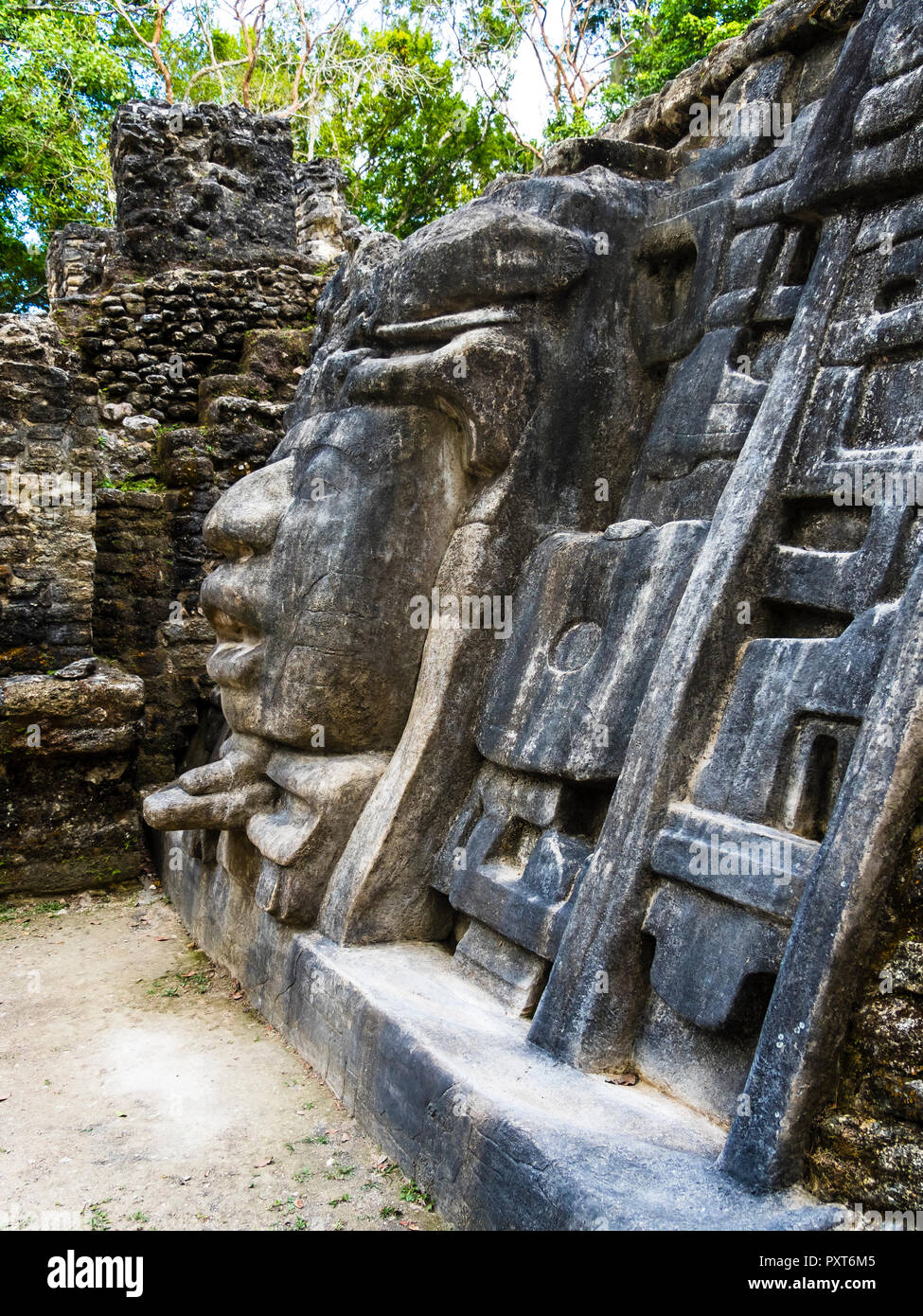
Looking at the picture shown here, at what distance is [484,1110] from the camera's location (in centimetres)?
233

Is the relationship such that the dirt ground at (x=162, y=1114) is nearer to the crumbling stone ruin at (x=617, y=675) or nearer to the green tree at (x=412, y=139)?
the crumbling stone ruin at (x=617, y=675)

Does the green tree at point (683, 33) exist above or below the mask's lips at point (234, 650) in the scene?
above

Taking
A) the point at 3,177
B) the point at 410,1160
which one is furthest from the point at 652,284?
the point at 3,177

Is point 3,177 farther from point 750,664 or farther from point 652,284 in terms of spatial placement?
point 750,664

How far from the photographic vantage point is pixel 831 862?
6.54 ft

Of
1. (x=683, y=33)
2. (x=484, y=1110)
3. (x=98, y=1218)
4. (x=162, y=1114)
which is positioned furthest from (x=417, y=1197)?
(x=683, y=33)

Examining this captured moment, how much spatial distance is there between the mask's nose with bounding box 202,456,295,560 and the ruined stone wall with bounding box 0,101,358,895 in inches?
61.9

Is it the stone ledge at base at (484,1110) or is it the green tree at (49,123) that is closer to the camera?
the stone ledge at base at (484,1110)

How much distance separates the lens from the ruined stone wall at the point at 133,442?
16.6ft

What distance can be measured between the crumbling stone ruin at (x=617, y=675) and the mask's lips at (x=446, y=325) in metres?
0.01

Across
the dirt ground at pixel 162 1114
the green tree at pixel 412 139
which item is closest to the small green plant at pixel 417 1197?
the dirt ground at pixel 162 1114

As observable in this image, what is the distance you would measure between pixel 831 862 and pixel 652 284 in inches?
91.1

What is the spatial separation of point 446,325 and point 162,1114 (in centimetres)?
262

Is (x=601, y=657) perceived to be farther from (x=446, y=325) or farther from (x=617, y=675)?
(x=446, y=325)
